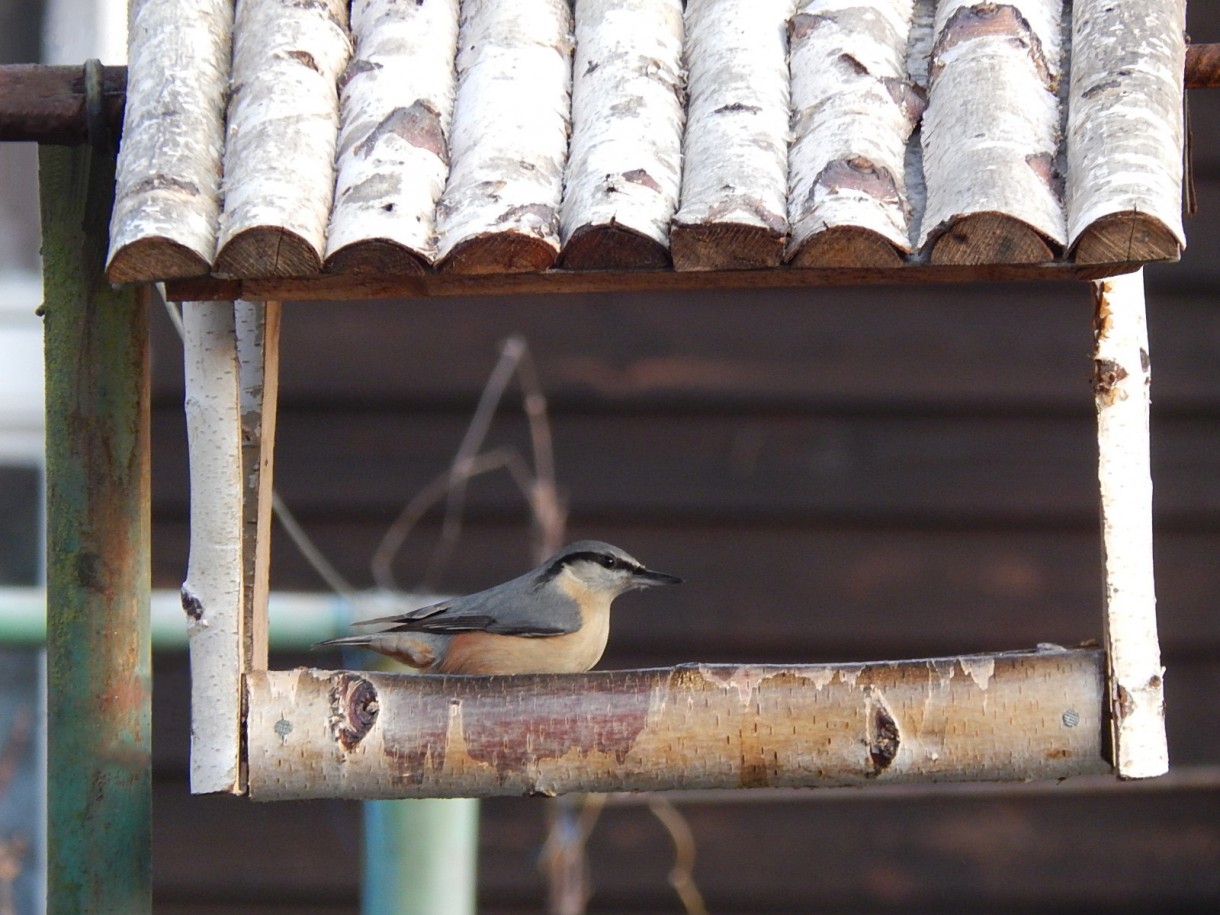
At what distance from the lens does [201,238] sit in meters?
2.52

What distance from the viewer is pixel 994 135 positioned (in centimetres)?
254

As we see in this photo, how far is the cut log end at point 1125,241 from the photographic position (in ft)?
7.84

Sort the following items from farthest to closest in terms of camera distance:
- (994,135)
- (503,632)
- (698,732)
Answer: (503,632), (698,732), (994,135)

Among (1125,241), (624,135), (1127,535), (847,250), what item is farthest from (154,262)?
(1127,535)

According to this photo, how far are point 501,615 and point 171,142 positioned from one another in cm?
106

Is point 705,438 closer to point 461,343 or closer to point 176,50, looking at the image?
point 461,343

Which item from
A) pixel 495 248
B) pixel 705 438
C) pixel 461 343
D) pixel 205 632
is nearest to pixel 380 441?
pixel 461 343

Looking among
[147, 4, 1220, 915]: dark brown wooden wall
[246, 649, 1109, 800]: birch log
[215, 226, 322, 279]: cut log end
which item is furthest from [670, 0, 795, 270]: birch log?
[147, 4, 1220, 915]: dark brown wooden wall

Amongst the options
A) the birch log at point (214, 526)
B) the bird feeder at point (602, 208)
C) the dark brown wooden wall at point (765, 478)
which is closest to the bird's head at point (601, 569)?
the bird feeder at point (602, 208)

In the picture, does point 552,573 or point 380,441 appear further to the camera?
Answer: point 380,441

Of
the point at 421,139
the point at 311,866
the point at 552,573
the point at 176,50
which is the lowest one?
the point at 311,866

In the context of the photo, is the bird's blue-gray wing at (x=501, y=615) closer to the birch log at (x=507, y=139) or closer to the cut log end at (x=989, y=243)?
the birch log at (x=507, y=139)

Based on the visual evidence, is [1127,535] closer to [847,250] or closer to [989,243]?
[989,243]

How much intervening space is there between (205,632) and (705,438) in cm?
250
